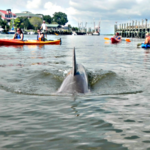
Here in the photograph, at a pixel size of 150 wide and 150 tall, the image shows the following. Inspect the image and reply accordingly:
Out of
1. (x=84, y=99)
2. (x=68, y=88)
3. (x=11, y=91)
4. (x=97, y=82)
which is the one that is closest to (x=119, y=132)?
(x=84, y=99)

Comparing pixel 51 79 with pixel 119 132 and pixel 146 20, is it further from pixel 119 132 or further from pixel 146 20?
pixel 146 20

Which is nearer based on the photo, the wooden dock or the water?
the water

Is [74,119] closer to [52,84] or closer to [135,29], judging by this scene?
[52,84]

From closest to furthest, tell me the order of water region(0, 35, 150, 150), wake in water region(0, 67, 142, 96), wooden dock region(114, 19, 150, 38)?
water region(0, 35, 150, 150)
wake in water region(0, 67, 142, 96)
wooden dock region(114, 19, 150, 38)

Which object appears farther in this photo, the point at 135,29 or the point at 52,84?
the point at 135,29

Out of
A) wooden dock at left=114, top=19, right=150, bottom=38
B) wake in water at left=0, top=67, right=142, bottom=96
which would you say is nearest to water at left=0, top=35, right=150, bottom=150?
wake in water at left=0, top=67, right=142, bottom=96

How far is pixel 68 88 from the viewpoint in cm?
684

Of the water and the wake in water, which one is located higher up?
the wake in water

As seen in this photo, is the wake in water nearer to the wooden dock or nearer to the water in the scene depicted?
the water

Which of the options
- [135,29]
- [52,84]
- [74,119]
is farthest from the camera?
[135,29]

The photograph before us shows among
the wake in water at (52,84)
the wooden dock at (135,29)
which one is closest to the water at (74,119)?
the wake in water at (52,84)

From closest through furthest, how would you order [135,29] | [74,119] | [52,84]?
[74,119], [52,84], [135,29]

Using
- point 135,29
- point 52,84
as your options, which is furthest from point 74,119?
point 135,29

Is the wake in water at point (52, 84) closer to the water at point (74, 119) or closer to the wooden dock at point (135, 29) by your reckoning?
the water at point (74, 119)
